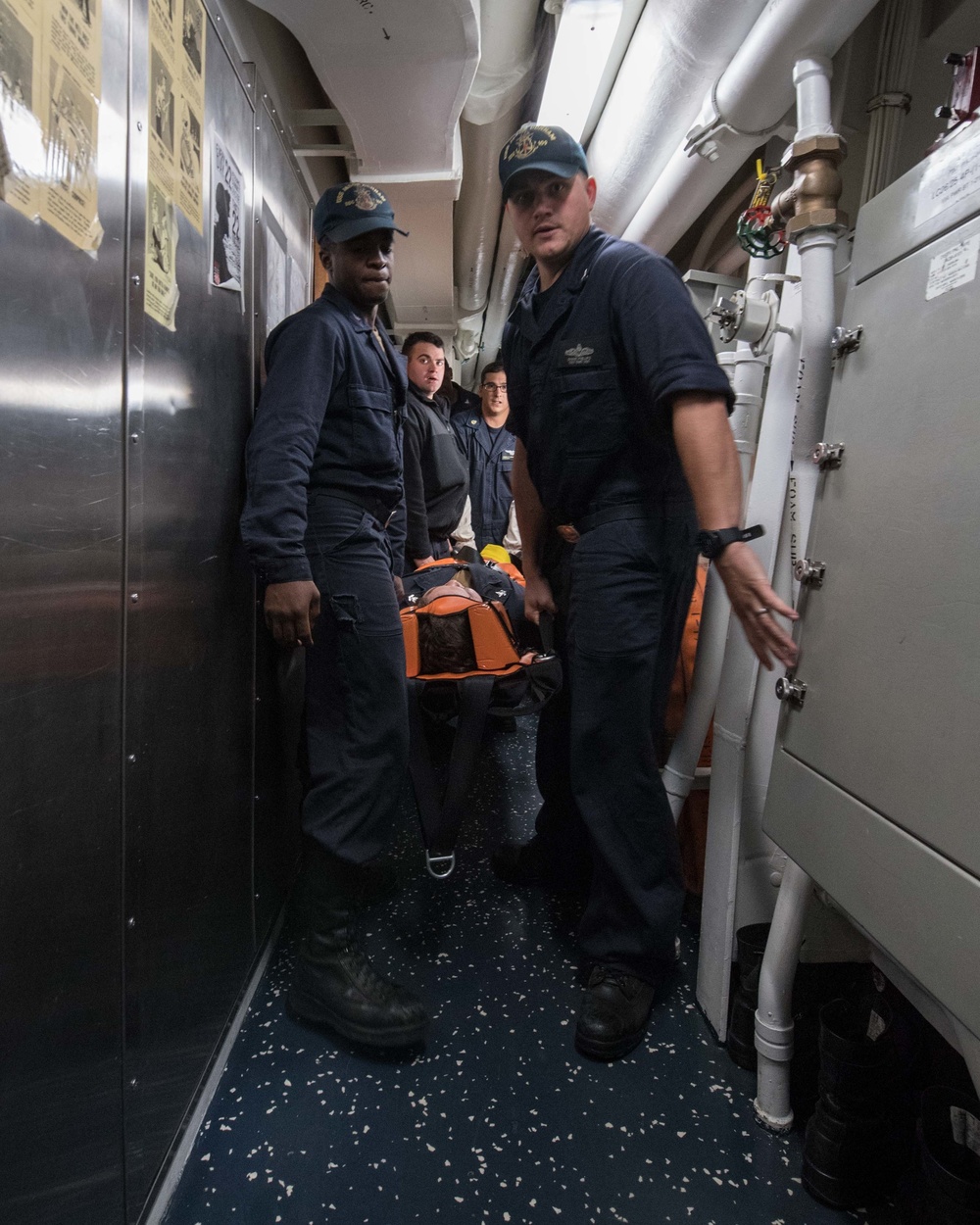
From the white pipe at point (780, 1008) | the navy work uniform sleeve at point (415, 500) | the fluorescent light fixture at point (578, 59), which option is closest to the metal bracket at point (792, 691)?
the white pipe at point (780, 1008)

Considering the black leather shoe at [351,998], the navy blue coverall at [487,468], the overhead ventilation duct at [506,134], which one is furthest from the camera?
the navy blue coverall at [487,468]

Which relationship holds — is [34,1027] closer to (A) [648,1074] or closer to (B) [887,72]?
(A) [648,1074]

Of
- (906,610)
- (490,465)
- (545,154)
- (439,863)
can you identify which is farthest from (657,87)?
(490,465)

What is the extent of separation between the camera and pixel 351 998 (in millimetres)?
1369

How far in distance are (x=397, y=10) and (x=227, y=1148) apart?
7.82 ft

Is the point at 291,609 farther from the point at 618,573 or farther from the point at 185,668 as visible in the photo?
the point at 618,573

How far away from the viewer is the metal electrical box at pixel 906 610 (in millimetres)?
811

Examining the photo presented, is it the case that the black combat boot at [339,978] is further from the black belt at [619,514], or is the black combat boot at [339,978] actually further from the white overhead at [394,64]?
the white overhead at [394,64]

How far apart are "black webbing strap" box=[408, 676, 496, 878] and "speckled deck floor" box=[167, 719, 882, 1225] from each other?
0.26 metres

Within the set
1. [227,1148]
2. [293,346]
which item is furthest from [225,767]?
[293,346]

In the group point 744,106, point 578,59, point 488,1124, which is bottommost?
point 488,1124

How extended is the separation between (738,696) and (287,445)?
1.08 metres

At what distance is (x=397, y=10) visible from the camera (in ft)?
5.11

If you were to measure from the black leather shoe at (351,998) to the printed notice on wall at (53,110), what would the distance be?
1342 mm
